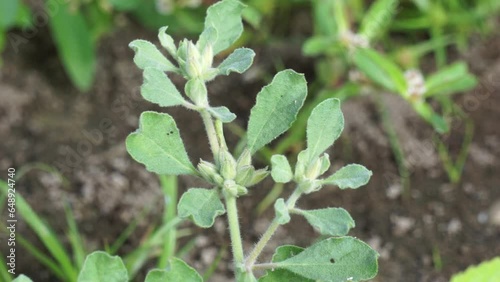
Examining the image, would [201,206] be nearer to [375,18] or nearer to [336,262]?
[336,262]

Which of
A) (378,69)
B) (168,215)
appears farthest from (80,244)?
(378,69)

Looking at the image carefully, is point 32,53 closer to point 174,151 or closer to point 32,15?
point 32,15

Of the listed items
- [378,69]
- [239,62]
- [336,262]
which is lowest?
[378,69]

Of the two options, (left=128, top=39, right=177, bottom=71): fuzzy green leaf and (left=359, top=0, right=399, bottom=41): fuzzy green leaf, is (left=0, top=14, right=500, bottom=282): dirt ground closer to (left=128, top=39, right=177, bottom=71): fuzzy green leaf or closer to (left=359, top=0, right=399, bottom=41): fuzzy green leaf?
(left=359, top=0, right=399, bottom=41): fuzzy green leaf

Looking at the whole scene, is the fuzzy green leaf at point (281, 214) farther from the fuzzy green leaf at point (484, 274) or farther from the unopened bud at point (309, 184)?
the fuzzy green leaf at point (484, 274)

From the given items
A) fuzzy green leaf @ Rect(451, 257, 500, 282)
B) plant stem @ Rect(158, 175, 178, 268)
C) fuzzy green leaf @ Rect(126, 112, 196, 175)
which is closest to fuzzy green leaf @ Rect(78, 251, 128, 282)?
fuzzy green leaf @ Rect(126, 112, 196, 175)

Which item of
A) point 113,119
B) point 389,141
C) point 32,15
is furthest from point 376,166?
point 32,15
